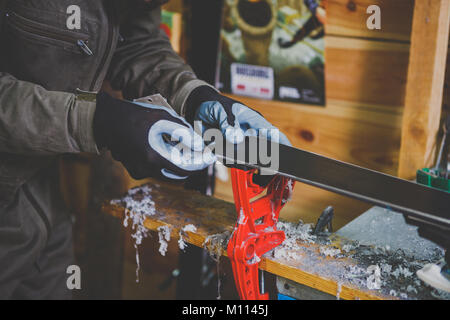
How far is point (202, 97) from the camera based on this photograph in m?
1.06

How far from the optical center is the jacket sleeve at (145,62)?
121cm

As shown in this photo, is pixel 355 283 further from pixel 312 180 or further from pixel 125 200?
pixel 125 200

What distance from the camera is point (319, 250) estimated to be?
2.97 feet

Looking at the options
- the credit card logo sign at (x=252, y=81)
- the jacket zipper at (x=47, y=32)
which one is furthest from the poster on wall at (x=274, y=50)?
the jacket zipper at (x=47, y=32)

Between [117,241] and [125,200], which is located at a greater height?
[125,200]

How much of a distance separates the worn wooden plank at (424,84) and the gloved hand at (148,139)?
640mm

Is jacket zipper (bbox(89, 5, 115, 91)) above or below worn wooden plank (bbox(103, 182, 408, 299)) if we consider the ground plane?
above

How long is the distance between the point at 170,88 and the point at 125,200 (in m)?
0.33

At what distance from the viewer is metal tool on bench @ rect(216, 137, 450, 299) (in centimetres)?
75

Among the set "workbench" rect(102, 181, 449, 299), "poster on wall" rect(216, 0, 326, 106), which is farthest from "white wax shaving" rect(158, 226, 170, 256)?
"poster on wall" rect(216, 0, 326, 106)

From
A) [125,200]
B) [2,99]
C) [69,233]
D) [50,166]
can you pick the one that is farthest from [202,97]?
[69,233]

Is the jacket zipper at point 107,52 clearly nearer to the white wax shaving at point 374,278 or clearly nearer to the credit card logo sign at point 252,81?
the credit card logo sign at point 252,81

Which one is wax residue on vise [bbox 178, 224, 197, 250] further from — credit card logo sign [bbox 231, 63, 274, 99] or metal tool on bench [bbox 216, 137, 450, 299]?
credit card logo sign [bbox 231, 63, 274, 99]

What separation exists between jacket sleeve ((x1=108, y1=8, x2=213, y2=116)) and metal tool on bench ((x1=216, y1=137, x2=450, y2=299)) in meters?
0.41
